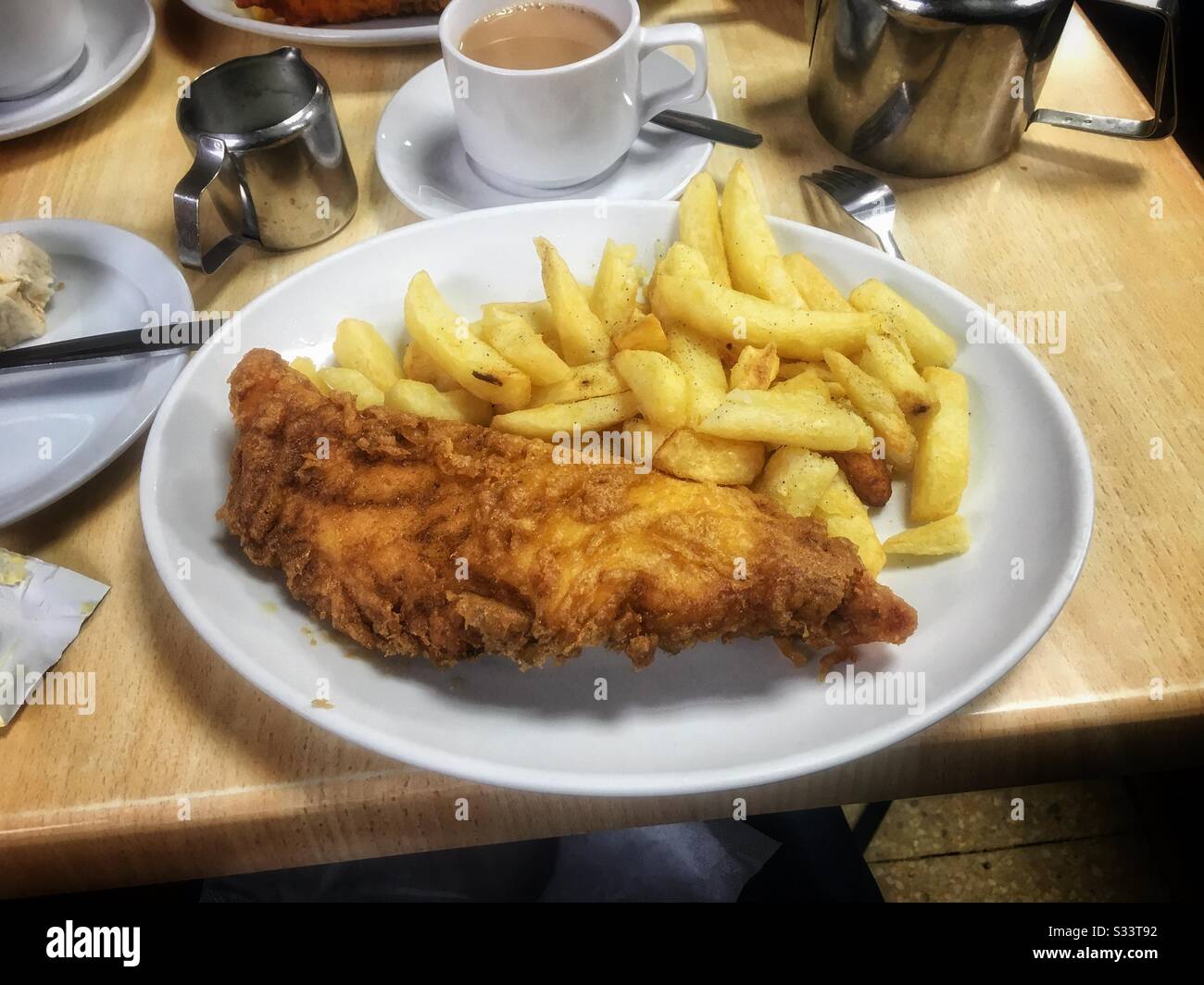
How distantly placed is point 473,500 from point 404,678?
0.28 metres

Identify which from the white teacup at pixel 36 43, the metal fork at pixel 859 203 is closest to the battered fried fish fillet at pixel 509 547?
the metal fork at pixel 859 203

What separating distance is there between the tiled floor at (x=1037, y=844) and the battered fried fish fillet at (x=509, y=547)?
1.39 metres

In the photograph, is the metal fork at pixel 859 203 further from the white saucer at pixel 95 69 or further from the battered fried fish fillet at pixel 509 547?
the white saucer at pixel 95 69

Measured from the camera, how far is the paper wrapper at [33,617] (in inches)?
53.6

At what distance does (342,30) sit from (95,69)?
695 mm

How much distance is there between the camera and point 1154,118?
2109 mm

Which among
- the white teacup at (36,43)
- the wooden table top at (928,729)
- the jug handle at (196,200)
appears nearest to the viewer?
the wooden table top at (928,729)

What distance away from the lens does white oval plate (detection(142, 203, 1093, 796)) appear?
1.16 meters

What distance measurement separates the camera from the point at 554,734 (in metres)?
1.23

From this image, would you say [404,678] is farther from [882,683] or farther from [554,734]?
[882,683]

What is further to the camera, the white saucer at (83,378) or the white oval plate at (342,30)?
the white oval plate at (342,30)

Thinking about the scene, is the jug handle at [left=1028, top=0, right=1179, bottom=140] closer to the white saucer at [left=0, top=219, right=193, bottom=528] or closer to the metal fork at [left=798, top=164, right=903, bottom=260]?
the metal fork at [left=798, top=164, right=903, bottom=260]

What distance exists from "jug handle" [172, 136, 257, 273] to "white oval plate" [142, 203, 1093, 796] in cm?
33
